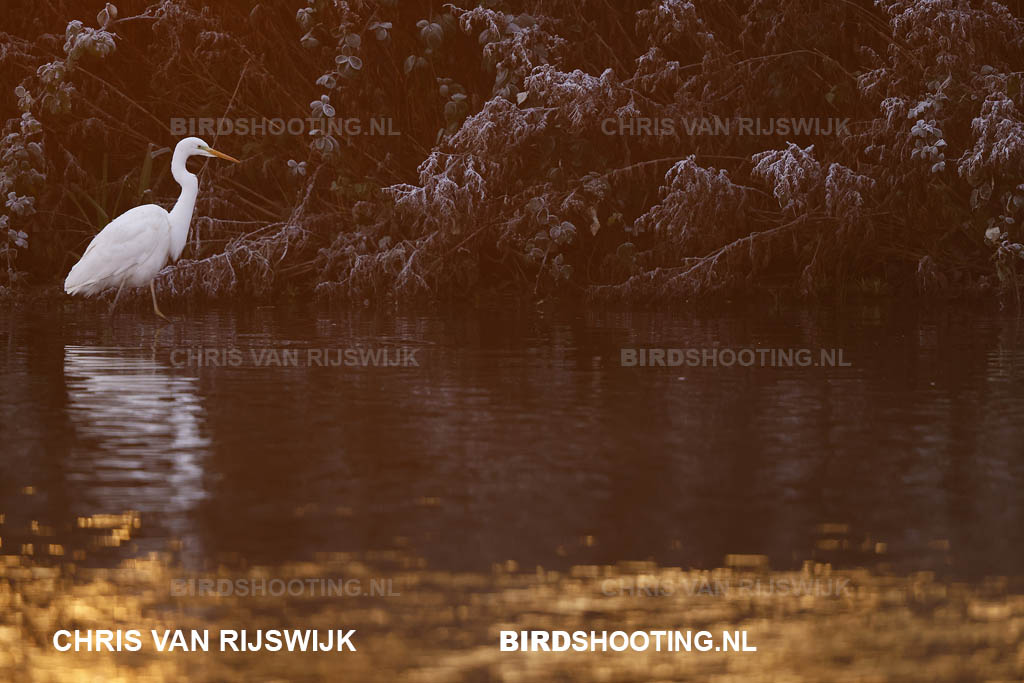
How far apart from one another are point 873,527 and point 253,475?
3143 millimetres

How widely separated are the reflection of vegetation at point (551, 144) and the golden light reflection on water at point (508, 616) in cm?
1498

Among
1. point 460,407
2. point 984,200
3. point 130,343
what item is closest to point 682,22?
point 984,200

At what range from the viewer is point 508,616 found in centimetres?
563

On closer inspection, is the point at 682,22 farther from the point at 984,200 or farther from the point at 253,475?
the point at 253,475

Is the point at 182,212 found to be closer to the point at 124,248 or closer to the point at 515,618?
the point at 124,248

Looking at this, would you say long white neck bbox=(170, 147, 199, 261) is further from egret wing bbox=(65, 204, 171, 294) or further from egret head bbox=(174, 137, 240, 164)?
egret head bbox=(174, 137, 240, 164)

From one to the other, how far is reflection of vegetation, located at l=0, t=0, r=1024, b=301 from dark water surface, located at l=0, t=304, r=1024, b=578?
5243 mm

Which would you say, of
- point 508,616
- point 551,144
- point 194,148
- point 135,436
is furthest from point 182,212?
point 508,616

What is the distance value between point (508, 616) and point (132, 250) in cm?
1497

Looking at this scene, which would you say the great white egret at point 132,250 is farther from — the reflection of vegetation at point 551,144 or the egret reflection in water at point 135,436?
the egret reflection in water at point 135,436

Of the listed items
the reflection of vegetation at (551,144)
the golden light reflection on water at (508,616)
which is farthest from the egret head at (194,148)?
the golden light reflection on water at (508,616)

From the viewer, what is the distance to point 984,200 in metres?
21.0

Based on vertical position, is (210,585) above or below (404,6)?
below

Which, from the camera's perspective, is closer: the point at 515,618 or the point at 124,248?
the point at 515,618
